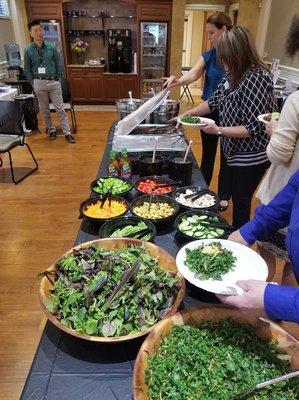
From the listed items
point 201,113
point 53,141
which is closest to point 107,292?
point 201,113

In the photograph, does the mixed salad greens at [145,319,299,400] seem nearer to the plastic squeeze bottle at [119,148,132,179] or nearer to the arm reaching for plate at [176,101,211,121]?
the plastic squeeze bottle at [119,148,132,179]

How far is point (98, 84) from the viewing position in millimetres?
6934

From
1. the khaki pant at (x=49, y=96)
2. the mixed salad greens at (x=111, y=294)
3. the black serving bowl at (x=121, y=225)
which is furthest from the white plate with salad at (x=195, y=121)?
the khaki pant at (x=49, y=96)

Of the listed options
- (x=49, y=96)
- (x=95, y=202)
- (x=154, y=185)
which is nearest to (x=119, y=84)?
(x=49, y=96)

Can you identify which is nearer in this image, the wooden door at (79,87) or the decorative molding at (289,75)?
the decorative molding at (289,75)

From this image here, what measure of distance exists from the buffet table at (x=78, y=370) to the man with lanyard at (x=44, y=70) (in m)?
4.34

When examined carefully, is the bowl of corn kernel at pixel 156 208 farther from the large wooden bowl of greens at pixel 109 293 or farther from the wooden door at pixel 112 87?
the wooden door at pixel 112 87

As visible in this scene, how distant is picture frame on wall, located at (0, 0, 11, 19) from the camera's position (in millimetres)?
5795

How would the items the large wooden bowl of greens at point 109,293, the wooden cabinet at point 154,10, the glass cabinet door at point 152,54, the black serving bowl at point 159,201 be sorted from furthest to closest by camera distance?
1. the glass cabinet door at point 152,54
2. the wooden cabinet at point 154,10
3. the black serving bowl at point 159,201
4. the large wooden bowl of greens at point 109,293

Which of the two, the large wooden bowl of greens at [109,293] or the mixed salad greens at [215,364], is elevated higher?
the large wooden bowl of greens at [109,293]

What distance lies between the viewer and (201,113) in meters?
2.41

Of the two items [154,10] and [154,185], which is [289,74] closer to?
[154,10]

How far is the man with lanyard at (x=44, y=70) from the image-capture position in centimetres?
452

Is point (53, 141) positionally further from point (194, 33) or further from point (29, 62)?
point (194, 33)
